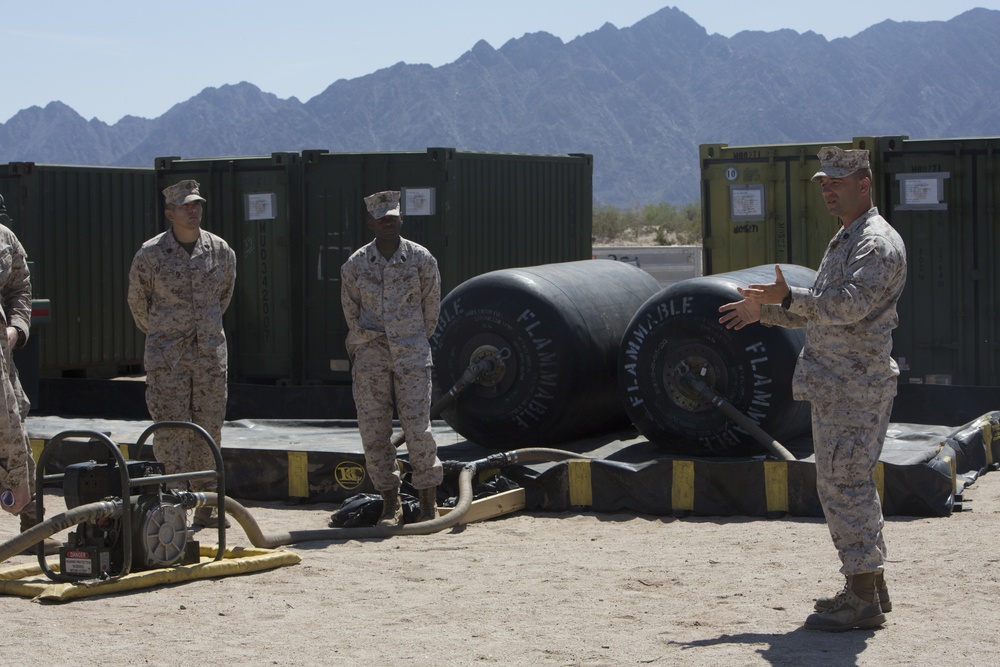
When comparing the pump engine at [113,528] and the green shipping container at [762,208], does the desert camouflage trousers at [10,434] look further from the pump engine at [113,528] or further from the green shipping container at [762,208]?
the green shipping container at [762,208]

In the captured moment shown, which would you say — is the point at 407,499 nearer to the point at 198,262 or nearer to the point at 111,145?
the point at 198,262

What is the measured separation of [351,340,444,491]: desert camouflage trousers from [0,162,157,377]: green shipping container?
7200mm

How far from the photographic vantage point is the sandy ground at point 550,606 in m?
5.41

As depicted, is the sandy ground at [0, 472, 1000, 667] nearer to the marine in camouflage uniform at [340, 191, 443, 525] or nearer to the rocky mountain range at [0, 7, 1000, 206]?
the marine in camouflage uniform at [340, 191, 443, 525]

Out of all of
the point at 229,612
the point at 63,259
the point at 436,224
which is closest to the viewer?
the point at 229,612

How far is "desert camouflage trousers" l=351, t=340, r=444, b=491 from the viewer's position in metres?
8.23

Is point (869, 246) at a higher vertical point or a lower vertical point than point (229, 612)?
higher

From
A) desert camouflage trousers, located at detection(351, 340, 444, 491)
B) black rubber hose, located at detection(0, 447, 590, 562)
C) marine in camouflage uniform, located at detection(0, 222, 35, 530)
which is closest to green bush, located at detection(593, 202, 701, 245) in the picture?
black rubber hose, located at detection(0, 447, 590, 562)

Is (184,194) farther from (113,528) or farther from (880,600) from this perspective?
(880,600)

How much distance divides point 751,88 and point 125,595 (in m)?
165

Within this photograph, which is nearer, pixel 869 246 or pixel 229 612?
pixel 869 246

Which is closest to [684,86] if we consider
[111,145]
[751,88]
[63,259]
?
[751,88]

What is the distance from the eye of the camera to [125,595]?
6375 mm

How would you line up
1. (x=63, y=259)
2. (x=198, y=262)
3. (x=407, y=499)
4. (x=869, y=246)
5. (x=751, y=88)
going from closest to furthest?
(x=869, y=246) < (x=198, y=262) < (x=407, y=499) < (x=63, y=259) < (x=751, y=88)
